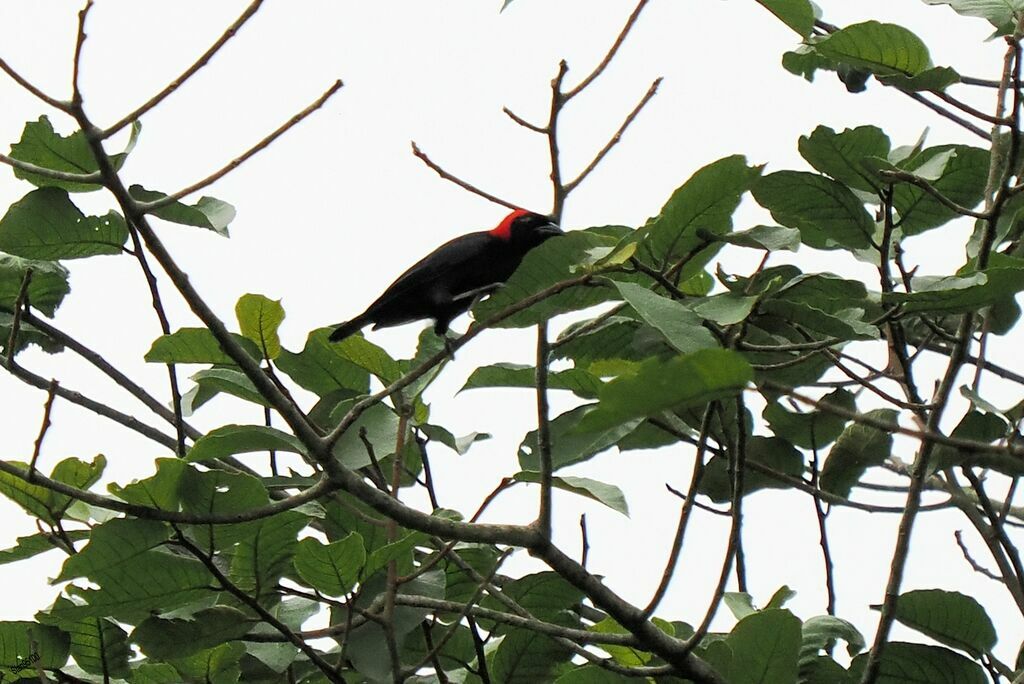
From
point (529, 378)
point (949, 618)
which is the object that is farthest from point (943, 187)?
point (529, 378)

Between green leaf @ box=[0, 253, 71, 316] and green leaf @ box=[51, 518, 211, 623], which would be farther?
green leaf @ box=[0, 253, 71, 316]

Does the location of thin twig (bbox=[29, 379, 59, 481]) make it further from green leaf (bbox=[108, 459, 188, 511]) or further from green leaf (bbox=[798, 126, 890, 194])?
green leaf (bbox=[798, 126, 890, 194])

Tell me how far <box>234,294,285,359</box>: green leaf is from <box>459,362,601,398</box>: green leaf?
40 centimetres

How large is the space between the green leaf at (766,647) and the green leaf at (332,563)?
2.28 ft

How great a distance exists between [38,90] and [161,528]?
2.67 feet

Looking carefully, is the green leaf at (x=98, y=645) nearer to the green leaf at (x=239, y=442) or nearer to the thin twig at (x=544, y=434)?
the green leaf at (x=239, y=442)

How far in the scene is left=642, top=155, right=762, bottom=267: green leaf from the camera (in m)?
2.10

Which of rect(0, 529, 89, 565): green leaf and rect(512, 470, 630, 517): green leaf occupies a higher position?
→ rect(0, 529, 89, 565): green leaf

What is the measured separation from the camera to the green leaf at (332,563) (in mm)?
2084

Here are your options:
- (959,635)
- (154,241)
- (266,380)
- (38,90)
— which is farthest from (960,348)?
(38,90)

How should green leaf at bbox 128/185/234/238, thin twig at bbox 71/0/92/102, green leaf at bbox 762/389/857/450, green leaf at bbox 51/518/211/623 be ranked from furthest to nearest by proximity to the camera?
1. green leaf at bbox 762/389/857/450
2. green leaf at bbox 128/185/234/238
3. green leaf at bbox 51/518/211/623
4. thin twig at bbox 71/0/92/102

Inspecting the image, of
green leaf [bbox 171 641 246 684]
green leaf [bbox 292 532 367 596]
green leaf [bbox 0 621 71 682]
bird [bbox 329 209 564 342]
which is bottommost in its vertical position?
→ green leaf [bbox 171 641 246 684]

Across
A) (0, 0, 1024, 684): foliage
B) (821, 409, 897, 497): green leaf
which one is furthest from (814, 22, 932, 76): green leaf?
(821, 409, 897, 497): green leaf

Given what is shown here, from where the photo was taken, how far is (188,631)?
2.21m
